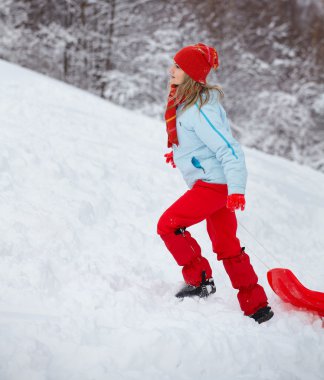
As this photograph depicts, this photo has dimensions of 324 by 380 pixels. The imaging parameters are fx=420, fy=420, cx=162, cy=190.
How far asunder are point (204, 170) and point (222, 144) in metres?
0.25

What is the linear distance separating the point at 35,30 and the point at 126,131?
10.2 meters

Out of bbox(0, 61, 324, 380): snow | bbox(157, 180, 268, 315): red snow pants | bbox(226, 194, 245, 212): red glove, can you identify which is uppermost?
bbox(226, 194, 245, 212): red glove

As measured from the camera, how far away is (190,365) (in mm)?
2426

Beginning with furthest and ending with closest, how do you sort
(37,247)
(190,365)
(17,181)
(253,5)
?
(253,5)
(17,181)
(37,247)
(190,365)

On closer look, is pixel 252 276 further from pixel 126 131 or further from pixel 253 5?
pixel 253 5

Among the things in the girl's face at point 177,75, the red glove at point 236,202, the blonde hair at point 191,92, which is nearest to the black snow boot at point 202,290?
the red glove at point 236,202

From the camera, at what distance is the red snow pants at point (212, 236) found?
9.49ft

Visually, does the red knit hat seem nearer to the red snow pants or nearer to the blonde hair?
the blonde hair

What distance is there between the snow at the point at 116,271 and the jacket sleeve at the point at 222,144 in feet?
3.18

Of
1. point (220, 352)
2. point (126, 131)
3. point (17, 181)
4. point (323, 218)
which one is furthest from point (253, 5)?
point (220, 352)

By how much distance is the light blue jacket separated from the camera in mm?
2711

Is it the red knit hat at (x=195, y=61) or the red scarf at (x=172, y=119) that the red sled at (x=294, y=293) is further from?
the red knit hat at (x=195, y=61)

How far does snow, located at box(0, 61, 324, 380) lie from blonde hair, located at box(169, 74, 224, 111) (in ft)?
4.75

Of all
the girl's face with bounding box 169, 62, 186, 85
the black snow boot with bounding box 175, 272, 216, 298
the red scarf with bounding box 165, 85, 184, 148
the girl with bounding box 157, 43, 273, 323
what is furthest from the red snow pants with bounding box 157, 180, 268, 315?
the girl's face with bounding box 169, 62, 186, 85
